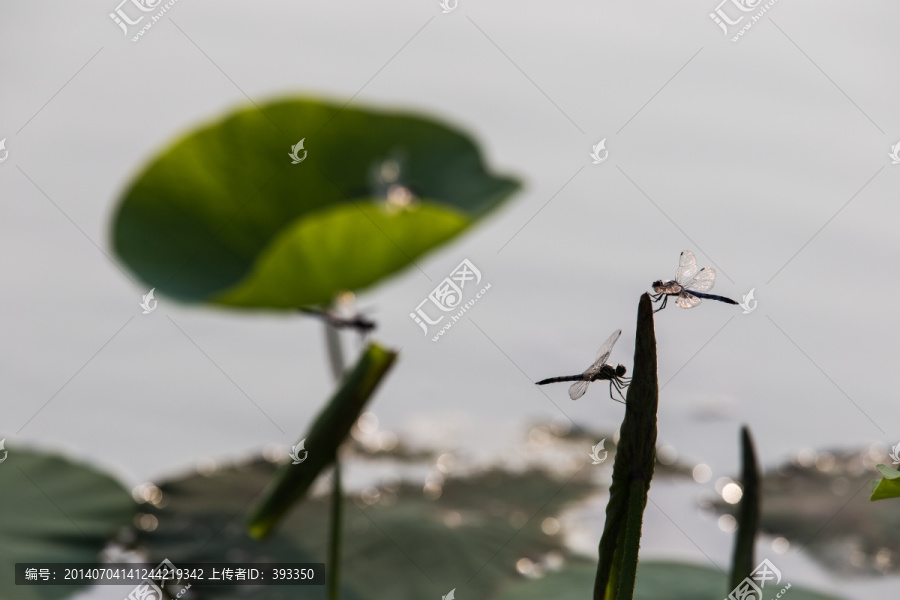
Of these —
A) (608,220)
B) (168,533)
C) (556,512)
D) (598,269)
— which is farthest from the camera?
(608,220)

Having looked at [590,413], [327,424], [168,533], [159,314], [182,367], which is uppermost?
[159,314]

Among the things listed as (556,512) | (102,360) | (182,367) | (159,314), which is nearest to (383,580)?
(556,512)

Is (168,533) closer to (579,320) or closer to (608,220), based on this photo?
(579,320)
